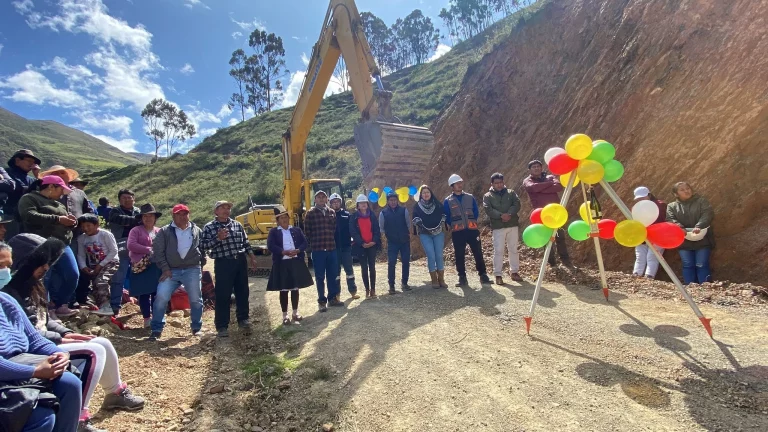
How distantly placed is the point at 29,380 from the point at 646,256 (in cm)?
789

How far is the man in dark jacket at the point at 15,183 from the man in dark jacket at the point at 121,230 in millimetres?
1059

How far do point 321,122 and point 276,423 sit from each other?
1788 inches

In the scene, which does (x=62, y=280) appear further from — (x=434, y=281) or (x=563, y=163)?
(x=563, y=163)

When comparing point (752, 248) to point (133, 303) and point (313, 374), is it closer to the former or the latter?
point (313, 374)

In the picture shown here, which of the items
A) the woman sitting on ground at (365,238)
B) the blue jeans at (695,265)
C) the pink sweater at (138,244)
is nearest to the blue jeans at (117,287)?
the pink sweater at (138,244)

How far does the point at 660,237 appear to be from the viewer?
421cm

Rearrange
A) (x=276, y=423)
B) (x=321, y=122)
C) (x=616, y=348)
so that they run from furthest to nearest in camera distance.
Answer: (x=321, y=122), (x=616, y=348), (x=276, y=423)

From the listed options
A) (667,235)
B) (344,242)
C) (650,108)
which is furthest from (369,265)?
(650,108)

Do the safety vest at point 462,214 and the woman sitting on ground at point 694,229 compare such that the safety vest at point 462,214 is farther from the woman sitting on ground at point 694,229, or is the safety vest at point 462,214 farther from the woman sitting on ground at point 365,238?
the woman sitting on ground at point 694,229

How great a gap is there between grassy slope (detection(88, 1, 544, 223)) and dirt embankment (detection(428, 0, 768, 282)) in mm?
13387

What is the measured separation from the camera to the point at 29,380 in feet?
7.72

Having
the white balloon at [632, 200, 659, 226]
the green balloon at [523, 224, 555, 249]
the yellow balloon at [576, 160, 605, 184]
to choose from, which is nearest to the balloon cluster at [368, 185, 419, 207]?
the green balloon at [523, 224, 555, 249]

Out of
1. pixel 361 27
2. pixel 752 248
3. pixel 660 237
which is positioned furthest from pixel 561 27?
pixel 660 237

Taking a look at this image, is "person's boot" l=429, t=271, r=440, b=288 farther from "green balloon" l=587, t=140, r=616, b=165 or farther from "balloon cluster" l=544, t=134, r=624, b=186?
"green balloon" l=587, t=140, r=616, b=165
